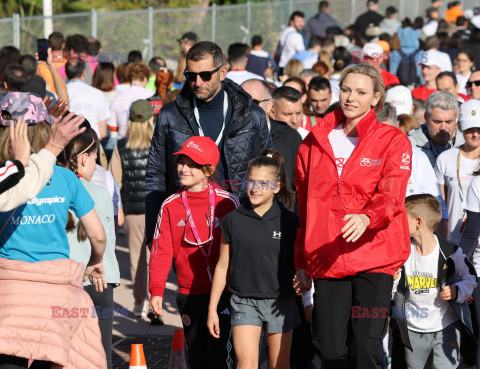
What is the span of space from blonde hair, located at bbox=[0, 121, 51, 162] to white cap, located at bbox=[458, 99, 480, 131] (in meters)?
3.88

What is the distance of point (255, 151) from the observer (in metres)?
6.29

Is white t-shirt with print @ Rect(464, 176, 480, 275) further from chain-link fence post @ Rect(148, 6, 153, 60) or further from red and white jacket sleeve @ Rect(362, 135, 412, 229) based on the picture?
chain-link fence post @ Rect(148, 6, 153, 60)

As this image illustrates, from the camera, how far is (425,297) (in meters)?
6.29

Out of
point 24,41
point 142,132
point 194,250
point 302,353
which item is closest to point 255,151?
point 194,250

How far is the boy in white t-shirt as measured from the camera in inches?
247

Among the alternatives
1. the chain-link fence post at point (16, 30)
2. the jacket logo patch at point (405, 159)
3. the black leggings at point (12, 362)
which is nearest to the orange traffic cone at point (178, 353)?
the black leggings at point (12, 362)

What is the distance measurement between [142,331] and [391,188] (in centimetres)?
412

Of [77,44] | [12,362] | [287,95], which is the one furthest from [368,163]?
[77,44]

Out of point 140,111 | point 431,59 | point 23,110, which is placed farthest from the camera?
point 431,59

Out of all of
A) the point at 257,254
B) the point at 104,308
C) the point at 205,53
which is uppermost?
the point at 205,53

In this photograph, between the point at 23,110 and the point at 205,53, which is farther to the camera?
the point at 205,53

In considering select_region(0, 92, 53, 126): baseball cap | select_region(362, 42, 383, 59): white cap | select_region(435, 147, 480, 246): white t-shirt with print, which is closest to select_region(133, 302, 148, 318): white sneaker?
select_region(435, 147, 480, 246): white t-shirt with print

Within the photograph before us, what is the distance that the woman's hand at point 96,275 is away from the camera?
551 centimetres

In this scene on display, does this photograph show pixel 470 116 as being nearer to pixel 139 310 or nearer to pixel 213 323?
pixel 213 323
